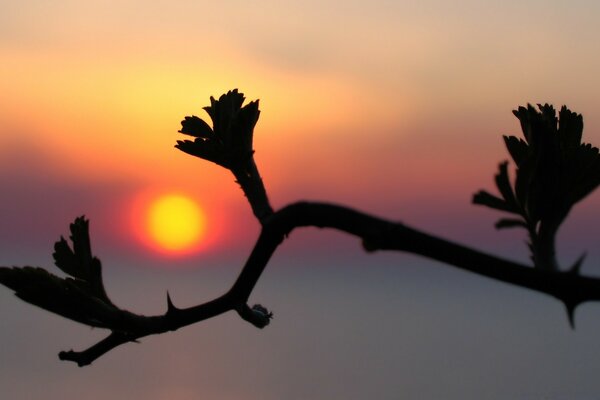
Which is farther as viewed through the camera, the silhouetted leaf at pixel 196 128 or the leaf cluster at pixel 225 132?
the silhouetted leaf at pixel 196 128

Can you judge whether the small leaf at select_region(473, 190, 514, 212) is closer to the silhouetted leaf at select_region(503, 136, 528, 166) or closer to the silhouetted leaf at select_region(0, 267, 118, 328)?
the silhouetted leaf at select_region(503, 136, 528, 166)

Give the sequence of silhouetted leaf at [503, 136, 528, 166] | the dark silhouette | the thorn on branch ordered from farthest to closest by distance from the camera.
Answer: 1. the thorn on branch
2. silhouetted leaf at [503, 136, 528, 166]
3. the dark silhouette

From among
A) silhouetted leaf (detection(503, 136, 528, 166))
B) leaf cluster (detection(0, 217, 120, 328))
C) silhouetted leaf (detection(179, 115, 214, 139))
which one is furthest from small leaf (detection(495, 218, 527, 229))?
leaf cluster (detection(0, 217, 120, 328))

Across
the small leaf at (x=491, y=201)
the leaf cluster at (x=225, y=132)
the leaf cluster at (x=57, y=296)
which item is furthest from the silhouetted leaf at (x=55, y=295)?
the small leaf at (x=491, y=201)

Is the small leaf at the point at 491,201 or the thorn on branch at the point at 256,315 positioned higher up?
the small leaf at the point at 491,201

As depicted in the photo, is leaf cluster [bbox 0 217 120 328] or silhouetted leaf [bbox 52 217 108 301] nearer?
leaf cluster [bbox 0 217 120 328]

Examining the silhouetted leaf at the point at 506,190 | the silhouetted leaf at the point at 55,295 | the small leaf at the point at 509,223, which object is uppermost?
the silhouetted leaf at the point at 506,190

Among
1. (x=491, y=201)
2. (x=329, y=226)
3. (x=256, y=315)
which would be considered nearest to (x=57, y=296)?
(x=256, y=315)

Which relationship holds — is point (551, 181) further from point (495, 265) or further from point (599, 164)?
point (495, 265)

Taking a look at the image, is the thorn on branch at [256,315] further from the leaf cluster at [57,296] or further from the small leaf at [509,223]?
the small leaf at [509,223]
